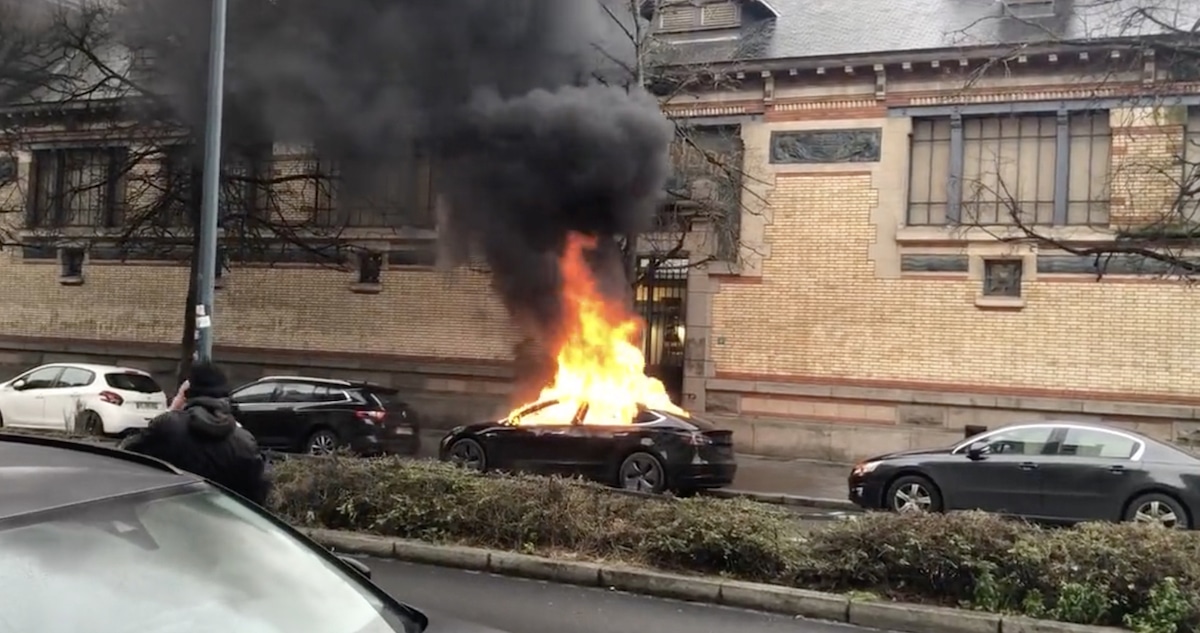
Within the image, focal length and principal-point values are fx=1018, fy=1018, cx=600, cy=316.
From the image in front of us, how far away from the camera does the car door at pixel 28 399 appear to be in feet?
54.5

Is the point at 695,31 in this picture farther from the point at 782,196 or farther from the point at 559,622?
the point at 559,622

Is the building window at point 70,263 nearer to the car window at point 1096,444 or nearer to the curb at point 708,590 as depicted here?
the curb at point 708,590

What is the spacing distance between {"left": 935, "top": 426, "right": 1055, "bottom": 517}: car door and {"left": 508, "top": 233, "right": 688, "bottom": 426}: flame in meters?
4.09

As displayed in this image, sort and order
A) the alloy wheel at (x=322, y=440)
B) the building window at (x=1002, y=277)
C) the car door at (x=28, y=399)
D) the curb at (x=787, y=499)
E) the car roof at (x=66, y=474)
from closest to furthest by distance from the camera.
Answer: the car roof at (x=66, y=474) → the curb at (x=787, y=499) → the alloy wheel at (x=322, y=440) → the building window at (x=1002, y=277) → the car door at (x=28, y=399)

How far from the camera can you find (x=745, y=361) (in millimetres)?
17703

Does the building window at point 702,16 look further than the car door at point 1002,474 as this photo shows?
Yes

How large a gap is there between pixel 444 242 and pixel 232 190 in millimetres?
4114

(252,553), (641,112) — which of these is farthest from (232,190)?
(252,553)

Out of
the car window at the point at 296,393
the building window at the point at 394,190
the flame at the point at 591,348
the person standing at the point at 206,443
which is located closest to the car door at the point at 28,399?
the car window at the point at 296,393

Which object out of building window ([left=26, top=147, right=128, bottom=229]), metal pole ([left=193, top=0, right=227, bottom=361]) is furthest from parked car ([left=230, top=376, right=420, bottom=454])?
building window ([left=26, top=147, right=128, bottom=229])

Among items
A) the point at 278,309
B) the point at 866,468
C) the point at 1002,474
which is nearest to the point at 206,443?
the point at 866,468

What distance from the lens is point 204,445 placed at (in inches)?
190

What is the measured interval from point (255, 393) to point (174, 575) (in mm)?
13886

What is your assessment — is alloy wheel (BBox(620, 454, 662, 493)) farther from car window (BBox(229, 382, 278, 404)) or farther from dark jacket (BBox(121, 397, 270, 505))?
dark jacket (BBox(121, 397, 270, 505))
